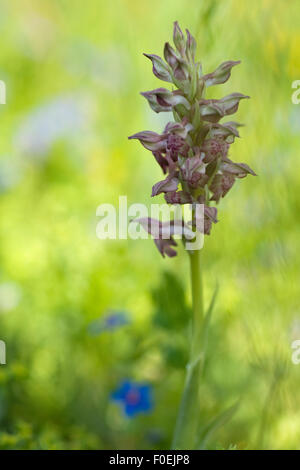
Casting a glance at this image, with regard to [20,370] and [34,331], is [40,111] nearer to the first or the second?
[34,331]

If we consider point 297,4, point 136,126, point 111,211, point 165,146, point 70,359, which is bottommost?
point 70,359

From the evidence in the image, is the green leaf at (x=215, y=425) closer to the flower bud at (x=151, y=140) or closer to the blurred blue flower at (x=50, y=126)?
the flower bud at (x=151, y=140)

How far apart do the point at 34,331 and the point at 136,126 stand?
0.93 meters

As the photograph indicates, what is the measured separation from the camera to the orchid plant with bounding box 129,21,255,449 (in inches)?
22.3

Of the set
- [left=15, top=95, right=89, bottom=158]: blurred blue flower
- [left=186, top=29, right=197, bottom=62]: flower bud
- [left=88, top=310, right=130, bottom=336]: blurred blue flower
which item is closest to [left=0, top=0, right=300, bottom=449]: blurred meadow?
[left=88, top=310, right=130, bottom=336]: blurred blue flower

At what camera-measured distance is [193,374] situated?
637 millimetres

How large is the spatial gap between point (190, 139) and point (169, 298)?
1.30 ft

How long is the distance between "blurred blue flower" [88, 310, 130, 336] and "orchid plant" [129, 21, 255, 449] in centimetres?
57

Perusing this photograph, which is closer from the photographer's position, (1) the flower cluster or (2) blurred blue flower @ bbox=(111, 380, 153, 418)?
(1) the flower cluster

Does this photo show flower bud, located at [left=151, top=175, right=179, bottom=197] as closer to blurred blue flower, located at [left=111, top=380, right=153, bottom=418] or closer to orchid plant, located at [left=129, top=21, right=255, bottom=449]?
orchid plant, located at [left=129, top=21, right=255, bottom=449]

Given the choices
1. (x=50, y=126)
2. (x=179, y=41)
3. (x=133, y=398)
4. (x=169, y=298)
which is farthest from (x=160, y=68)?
(x=50, y=126)

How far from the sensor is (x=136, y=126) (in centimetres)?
199

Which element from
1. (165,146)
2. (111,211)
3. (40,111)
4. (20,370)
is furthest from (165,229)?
(40,111)

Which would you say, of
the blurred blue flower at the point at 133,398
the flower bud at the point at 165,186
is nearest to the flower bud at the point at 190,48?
the flower bud at the point at 165,186
